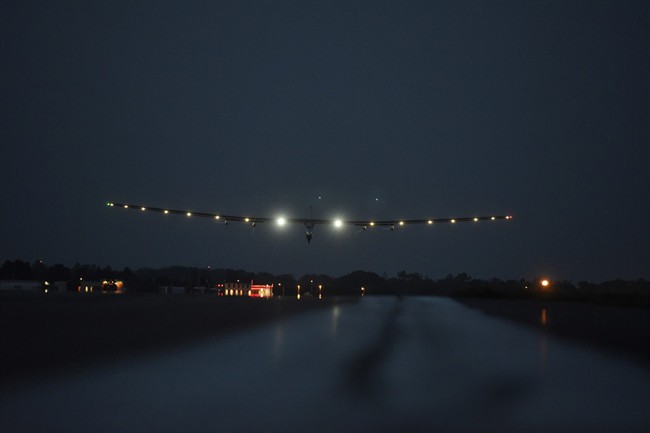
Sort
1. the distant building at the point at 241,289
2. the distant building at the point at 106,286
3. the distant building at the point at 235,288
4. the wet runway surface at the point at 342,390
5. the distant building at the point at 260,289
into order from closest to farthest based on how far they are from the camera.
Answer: the wet runway surface at the point at 342,390, the distant building at the point at 106,286, the distant building at the point at 241,289, the distant building at the point at 235,288, the distant building at the point at 260,289

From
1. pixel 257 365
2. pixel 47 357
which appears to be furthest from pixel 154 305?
pixel 257 365

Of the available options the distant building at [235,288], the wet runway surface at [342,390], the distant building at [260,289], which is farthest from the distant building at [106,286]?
the wet runway surface at [342,390]

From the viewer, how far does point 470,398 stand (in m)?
8.05

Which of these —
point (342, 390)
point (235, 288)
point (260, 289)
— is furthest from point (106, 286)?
point (342, 390)

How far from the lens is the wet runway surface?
6824mm

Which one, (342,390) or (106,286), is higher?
(106,286)

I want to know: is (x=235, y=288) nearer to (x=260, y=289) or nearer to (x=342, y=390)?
(x=260, y=289)

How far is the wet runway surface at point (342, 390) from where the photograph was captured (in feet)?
22.4

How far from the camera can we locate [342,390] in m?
8.48

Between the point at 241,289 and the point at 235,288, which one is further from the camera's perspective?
the point at 235,288

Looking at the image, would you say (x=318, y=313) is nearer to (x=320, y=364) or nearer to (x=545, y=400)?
(x=320, y=364)

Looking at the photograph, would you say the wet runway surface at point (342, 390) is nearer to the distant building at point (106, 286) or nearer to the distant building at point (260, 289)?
the distant building at point (106, 286)

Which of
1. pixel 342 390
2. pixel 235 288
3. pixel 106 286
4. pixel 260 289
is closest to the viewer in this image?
pixel 342 390

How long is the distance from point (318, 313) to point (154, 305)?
664cm
